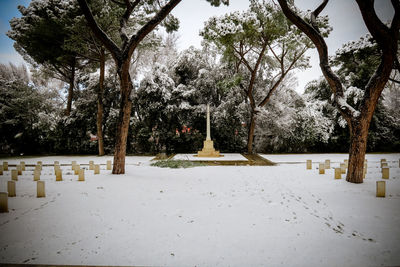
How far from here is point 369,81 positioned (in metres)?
5.07

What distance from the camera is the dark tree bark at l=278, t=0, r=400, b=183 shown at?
4793mm

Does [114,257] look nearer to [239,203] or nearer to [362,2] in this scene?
[239,203]

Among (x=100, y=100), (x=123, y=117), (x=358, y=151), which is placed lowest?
(x=358, y=151)

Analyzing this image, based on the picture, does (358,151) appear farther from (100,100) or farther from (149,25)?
(100,100)

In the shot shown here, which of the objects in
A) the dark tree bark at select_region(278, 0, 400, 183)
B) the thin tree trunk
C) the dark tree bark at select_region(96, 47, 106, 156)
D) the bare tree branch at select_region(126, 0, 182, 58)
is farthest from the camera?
the dark tree bark at select_region(96, 47, 106, 156)

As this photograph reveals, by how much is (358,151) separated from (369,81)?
168 centimetres

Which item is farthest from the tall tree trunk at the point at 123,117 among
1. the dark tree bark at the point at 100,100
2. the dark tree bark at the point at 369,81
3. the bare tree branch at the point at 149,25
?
the dark tree bark at the point at 100,100

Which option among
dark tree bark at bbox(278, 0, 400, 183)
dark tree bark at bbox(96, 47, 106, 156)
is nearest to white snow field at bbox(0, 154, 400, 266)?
dark tree bark at bbox(278, 0, 400, 183)

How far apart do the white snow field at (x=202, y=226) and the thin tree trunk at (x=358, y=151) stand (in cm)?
40

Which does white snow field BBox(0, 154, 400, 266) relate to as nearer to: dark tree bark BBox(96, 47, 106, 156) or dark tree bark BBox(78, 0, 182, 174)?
dark tree bark BBox(78, 0, 182, 174)

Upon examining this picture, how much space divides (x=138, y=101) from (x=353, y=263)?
42.4 ft

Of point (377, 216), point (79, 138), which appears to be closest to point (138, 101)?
point (79, 138)

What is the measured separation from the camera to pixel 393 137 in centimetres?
1367

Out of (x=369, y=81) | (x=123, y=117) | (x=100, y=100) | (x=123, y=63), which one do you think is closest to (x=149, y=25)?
(x=123, y=63)
